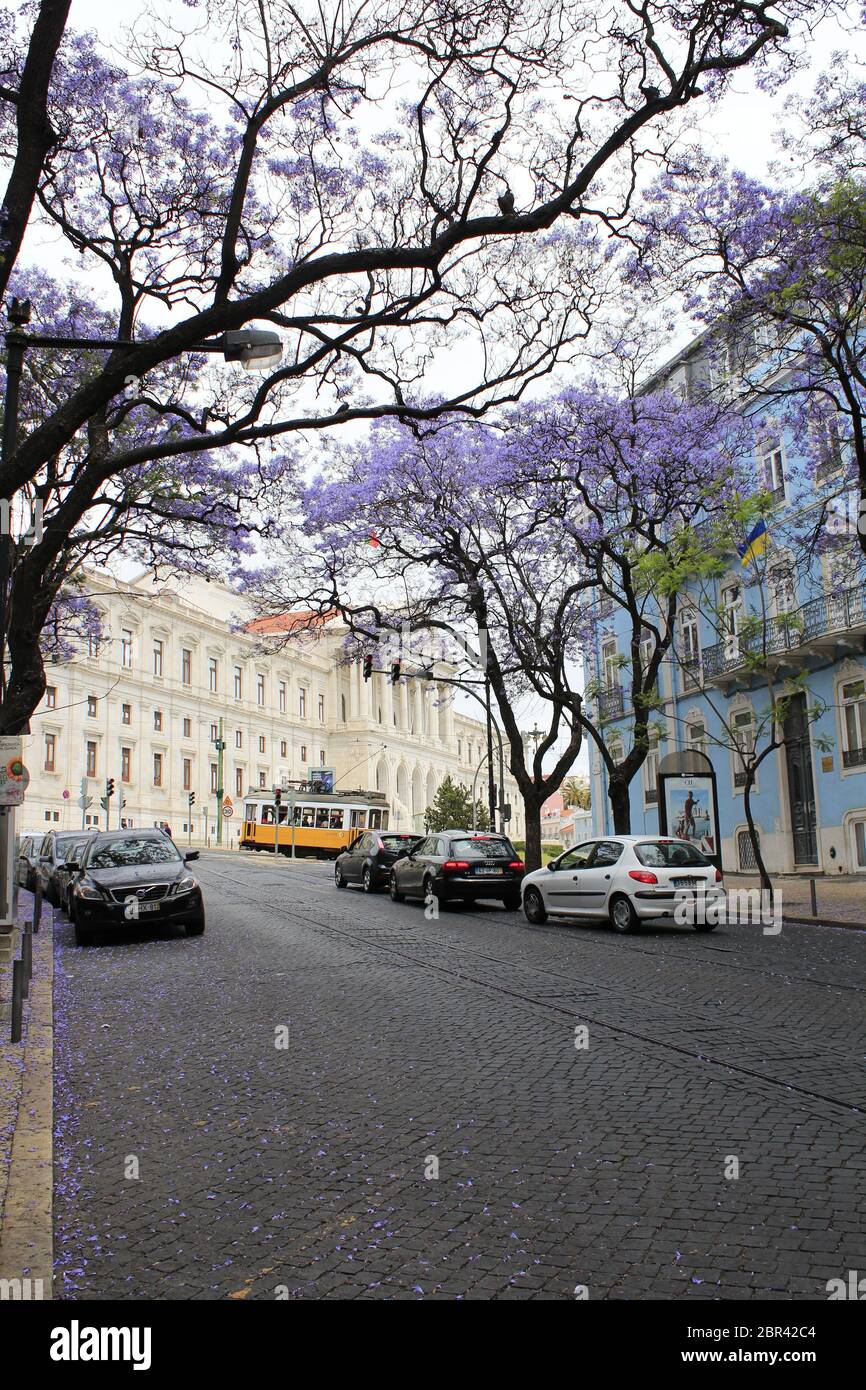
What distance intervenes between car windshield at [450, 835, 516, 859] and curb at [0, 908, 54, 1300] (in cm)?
1287

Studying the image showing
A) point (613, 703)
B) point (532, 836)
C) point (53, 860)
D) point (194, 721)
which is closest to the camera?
point (53, 860)

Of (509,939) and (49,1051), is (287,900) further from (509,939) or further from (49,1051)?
(49,1051)

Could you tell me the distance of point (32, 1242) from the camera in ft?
13.6

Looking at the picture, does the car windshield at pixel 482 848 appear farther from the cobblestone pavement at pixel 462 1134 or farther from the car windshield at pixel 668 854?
the cobblestone pavement at pixel 462 1134

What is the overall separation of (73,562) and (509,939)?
37.1ft

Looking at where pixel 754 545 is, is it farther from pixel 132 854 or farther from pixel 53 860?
pixel 53 860

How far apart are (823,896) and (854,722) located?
5621mm

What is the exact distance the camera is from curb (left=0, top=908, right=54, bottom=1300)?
389 centimetres

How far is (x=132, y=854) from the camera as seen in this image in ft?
55.0

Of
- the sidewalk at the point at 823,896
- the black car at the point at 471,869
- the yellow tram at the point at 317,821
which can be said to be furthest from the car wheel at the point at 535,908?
the yellow tram at the point at 317,821

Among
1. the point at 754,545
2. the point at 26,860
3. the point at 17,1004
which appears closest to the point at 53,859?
the point at 26,860

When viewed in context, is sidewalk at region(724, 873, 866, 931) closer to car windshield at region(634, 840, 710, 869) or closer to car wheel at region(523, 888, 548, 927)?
car windshield at region(634, 840, 710, 869)

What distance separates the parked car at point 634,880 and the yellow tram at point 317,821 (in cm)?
3886
